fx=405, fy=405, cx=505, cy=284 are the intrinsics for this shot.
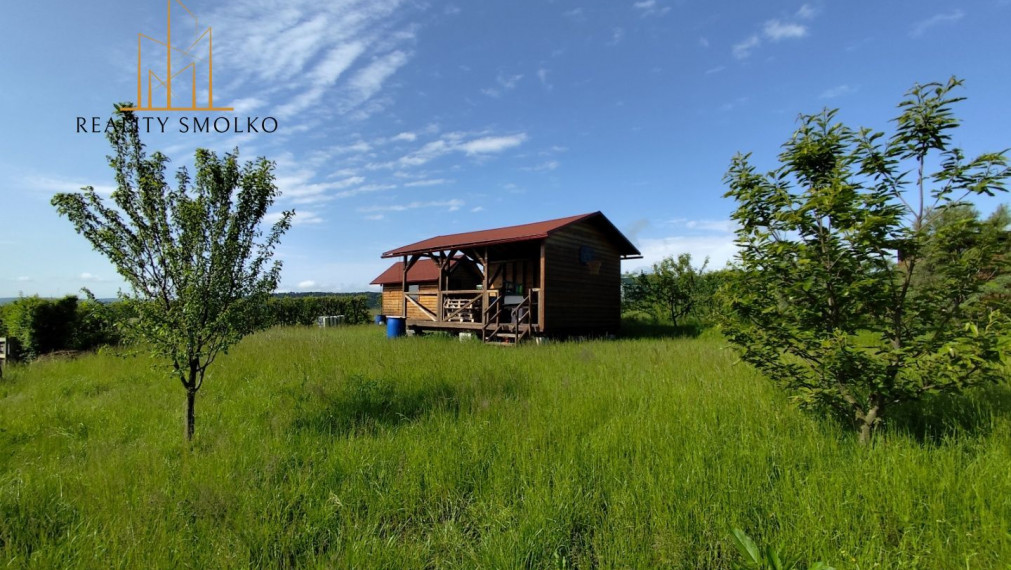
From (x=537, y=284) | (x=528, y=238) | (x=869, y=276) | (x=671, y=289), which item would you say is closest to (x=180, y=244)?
(x=869, y=276)

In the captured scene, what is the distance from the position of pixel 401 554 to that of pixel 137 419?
520cm

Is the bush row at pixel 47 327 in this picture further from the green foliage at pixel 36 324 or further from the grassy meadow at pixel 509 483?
the grassy meadow at pixel 509 483

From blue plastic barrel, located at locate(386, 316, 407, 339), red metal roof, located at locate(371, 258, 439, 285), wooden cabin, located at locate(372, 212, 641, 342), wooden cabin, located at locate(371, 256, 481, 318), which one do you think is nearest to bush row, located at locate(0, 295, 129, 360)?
blue plastic barrel, located at locate(386, 316, 407, 339)

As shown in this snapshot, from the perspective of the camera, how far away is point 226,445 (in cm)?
425

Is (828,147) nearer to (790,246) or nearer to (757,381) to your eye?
(790,246)

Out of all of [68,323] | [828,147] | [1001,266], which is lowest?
[68,323]

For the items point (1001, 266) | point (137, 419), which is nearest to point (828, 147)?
point (1001, 266)

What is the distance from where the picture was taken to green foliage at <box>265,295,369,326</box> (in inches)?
1086

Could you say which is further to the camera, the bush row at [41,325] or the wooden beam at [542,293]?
the wooden beam at [542,293]

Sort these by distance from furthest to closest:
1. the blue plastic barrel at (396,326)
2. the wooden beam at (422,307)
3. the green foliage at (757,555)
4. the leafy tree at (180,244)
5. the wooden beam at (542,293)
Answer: the blue plastic barrel at (396,326), the wooden beam at (422,307), the wooden beam at (542,293), the leafy tree at (180,244), the green foliage at (757,555)

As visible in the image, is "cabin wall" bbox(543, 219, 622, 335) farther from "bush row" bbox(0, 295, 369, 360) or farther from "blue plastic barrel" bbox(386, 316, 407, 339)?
"bush row" bbox(0, 295, 369, 360)

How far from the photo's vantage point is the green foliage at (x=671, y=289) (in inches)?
Answer: 703

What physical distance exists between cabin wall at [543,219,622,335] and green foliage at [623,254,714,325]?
2.66 metres

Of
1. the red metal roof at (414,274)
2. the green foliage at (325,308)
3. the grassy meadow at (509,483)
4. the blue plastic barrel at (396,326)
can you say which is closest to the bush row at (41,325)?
the grassy meadow at (509,483)
